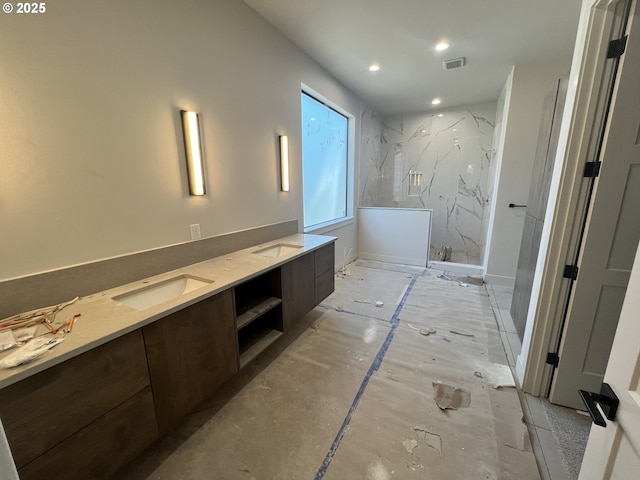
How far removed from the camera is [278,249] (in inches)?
106

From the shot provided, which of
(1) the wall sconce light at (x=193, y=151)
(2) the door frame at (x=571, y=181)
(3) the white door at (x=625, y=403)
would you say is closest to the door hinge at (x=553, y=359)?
(2) the door frame at (x=571, y=181)

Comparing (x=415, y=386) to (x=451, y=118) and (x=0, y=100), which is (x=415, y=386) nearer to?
(x=0, y=100)

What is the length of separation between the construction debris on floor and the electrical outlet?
3.72ft

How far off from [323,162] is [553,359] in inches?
130

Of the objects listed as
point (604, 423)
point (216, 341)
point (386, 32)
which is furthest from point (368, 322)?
point (386, 32)

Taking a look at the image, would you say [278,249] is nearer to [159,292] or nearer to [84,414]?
[159,292]

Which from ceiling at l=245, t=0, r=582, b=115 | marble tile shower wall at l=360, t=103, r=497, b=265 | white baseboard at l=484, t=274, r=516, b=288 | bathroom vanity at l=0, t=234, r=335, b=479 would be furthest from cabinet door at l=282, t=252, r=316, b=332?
marble tile shower wall at l=360, t=103, r=497, b=265

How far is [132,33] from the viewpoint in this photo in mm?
1537

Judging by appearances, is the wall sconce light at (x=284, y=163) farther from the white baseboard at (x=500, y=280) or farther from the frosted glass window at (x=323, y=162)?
the white baseboard at (x=500, y=280)

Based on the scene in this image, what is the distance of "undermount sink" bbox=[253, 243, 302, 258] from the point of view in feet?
8.37

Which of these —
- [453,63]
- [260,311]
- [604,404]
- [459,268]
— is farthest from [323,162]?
[604,404]

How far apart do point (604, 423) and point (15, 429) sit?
1.74 meters

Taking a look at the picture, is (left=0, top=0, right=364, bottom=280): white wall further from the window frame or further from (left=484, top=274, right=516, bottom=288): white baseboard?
(left=484, top=274, right=516, bottom=288): white baseboard

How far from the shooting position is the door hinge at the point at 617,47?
1365mm
